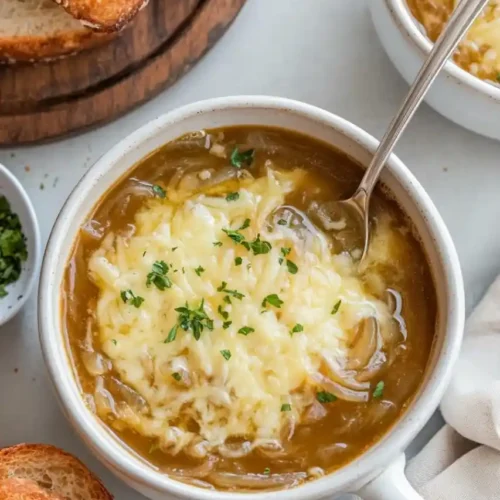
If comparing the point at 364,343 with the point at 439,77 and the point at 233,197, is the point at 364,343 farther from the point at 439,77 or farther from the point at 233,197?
the point at 439,77

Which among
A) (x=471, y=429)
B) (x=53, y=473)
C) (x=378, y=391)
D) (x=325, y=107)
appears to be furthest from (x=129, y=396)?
(x=325, y=107)

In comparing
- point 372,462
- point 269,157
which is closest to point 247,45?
point 269,157

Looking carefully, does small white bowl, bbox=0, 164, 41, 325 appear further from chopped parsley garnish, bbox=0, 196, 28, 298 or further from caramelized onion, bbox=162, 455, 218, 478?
caramelized onion, bbox=162, 455, 218, 478

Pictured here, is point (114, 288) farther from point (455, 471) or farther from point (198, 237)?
point (455, 471)

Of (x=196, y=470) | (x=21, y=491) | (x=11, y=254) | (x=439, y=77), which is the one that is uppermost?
(x=439, y=77)

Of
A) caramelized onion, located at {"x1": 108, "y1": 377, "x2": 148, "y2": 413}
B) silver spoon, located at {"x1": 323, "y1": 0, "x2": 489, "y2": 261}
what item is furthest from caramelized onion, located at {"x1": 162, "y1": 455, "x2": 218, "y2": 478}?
silver spoon, located at {"x1": 323, "y1": 0, "x2": 489, "y2": 261}

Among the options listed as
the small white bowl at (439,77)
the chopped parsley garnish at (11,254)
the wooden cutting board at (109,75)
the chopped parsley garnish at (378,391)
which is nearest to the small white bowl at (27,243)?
the chopped parsley garnish at (11,254)

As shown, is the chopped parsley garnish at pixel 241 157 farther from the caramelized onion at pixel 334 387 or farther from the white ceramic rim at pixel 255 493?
the caramelized onion at pixel 334 387
